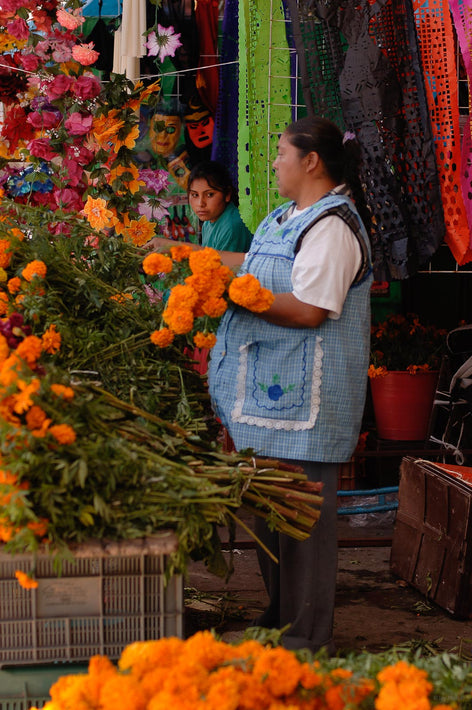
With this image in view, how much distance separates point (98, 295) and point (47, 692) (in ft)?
3.92

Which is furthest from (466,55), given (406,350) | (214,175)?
(406,350)

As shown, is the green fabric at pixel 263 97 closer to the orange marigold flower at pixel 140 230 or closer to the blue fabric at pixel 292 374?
the orange marigold flower at pixel 140 230

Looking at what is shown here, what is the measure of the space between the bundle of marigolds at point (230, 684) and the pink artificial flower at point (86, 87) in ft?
8.48

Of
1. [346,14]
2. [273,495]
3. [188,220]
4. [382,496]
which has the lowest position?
[382,496]

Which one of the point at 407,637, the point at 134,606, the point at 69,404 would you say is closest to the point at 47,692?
the point at 134,606

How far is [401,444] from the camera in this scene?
494cm

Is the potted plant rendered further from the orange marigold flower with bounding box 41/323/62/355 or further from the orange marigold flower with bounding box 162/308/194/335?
the orange marigold flower with bounding box 41/323/62/355

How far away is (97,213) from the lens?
3367mm

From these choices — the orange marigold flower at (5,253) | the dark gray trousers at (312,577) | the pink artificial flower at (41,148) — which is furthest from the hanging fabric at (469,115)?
the orange marigold flower at (5,253)

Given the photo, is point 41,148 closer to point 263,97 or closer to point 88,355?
point 263,97

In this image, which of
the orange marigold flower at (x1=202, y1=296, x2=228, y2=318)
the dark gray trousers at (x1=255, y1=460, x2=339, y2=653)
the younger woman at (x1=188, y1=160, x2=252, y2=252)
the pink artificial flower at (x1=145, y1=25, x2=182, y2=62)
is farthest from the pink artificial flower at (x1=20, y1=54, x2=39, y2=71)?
the dark gray trousers at (x1=255, y1=460, x2=339, y2=653)

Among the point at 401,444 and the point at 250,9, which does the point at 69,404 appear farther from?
the point at 401,444

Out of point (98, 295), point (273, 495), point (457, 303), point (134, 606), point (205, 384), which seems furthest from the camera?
point (457, 303)

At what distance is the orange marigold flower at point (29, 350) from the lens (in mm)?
1865
